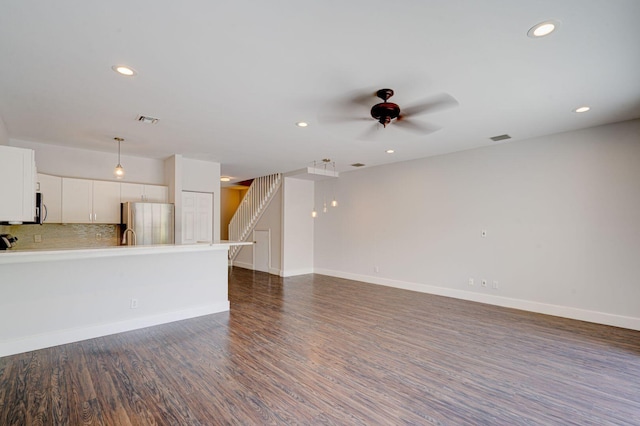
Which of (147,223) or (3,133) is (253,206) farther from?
(3,133)

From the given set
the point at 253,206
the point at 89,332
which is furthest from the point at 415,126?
the point at 253,206

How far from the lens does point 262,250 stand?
8.90 metres

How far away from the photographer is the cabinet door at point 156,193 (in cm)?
597

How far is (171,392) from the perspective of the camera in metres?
2.57

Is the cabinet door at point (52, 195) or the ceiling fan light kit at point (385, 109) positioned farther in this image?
the cabinet door at point (52, 195)

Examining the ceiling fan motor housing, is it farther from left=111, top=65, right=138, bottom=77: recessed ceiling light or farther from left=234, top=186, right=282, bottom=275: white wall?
left=234, top=186, right=282, bottom=275: white wall

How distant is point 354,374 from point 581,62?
11.1ft

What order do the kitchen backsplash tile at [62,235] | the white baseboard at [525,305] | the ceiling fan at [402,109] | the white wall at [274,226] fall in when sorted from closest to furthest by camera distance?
the ceiling fan at [402,109]
the white baseboard at [525,305]
the kitchen backsplash tile at [62,235]
the white wall at [274,226]

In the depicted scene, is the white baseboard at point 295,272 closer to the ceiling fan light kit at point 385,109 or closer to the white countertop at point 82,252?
the white countertop at point 82,252

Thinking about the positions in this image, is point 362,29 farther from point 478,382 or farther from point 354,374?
point 478,382

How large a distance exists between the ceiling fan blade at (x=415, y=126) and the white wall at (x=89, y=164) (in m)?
4.85

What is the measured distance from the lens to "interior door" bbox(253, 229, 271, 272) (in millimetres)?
8680

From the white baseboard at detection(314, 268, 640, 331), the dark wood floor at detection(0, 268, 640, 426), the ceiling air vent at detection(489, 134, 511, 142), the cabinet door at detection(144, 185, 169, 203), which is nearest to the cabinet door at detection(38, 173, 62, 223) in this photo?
the cabinet door at detection(144, 185, 169, 203)

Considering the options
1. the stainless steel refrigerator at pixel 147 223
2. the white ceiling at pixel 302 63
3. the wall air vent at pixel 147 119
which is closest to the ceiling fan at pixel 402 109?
the white ceiling at pixel 302 63
